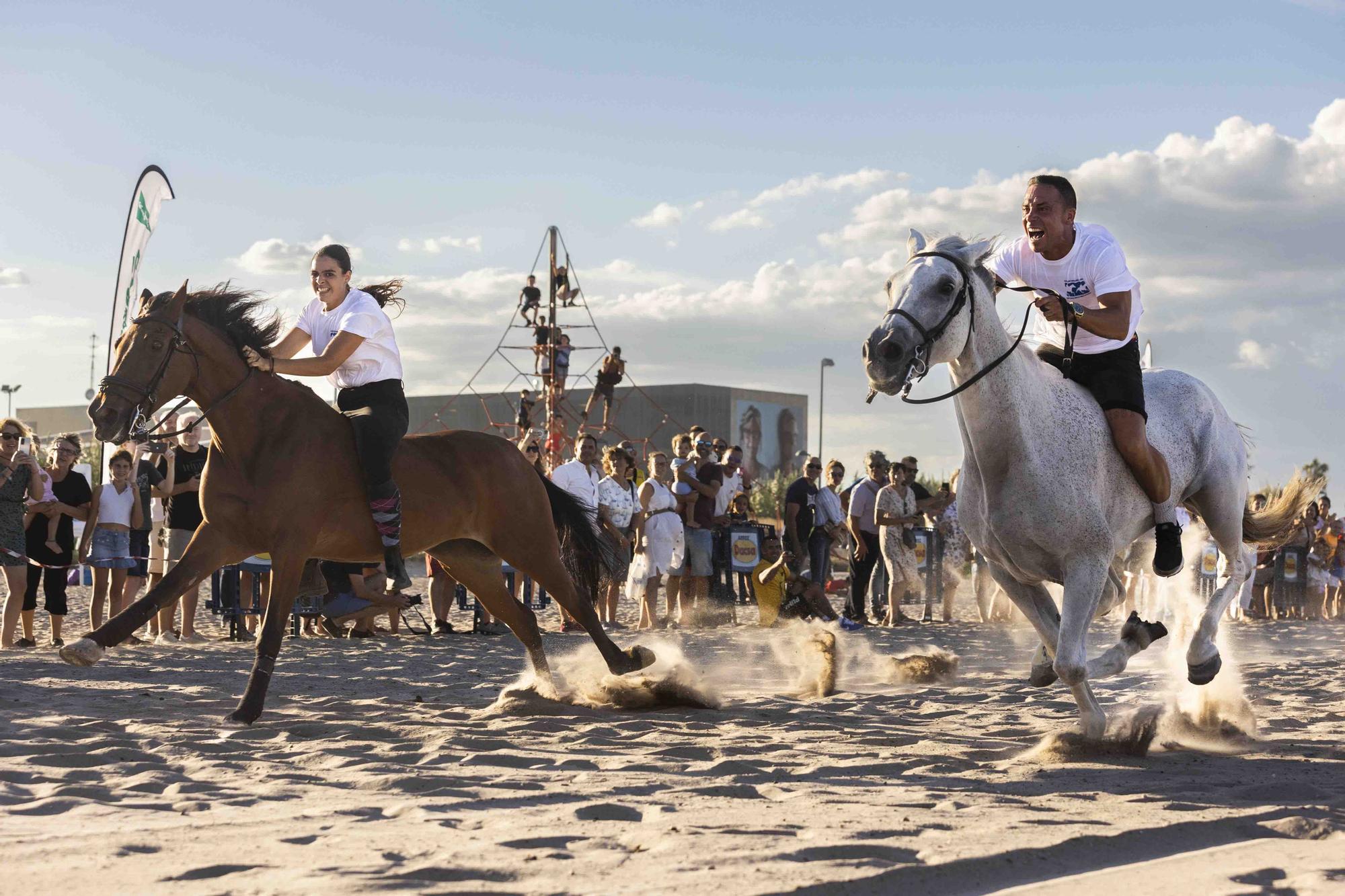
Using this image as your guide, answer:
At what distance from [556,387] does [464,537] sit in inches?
926

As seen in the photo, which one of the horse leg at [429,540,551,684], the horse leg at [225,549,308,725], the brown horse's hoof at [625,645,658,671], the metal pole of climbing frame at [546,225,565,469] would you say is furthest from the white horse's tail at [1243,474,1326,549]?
the metal pole of climbing frame at [546,225,565,469]

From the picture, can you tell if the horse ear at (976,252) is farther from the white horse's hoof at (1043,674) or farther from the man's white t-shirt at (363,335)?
the man's white t-shirt at (363,335)

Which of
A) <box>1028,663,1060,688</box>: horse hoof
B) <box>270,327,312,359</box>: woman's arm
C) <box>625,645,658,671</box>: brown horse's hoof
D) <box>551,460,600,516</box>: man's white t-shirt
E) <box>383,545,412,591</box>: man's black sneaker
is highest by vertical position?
<box>270,327,312,359</box>: woman's arm

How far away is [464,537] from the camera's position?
760cm

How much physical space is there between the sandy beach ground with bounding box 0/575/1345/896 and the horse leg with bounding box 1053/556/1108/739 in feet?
0.53

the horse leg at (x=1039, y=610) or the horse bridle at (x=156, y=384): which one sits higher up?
the horse bridle at (x=156, y=384)

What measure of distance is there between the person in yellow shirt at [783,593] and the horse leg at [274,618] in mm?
7280

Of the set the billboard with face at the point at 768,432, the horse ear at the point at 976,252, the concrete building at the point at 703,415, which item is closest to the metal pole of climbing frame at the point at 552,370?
the concrete building at the point at 703,415

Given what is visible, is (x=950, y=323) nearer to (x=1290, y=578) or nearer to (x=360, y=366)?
(x=360, y=366)

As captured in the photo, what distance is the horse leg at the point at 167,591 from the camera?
624cm

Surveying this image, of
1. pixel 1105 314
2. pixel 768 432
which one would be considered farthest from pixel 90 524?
pixel 768 432

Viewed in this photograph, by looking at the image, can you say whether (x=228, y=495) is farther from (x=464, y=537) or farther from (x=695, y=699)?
(x=695, y=699)

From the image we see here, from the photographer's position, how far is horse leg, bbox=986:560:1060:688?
6.22 m

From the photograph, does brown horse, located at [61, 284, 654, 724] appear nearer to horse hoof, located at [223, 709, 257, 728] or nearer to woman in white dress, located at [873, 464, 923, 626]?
horse hoof, located at [223, 709, 257, 728]
